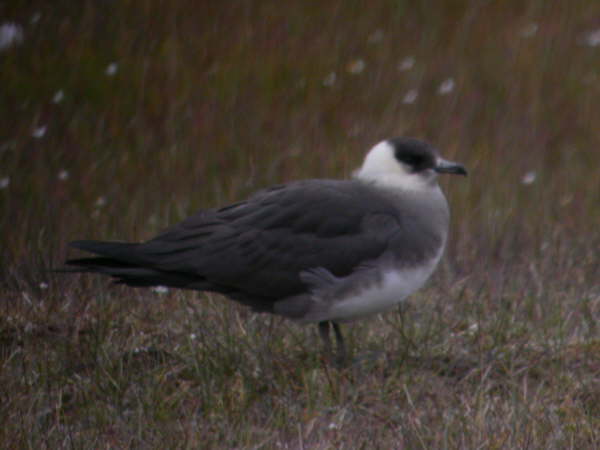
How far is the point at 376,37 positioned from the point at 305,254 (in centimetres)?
334

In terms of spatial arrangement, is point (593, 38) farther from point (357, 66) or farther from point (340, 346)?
point (340, 346)

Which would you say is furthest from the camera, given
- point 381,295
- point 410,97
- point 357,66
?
point 357,66

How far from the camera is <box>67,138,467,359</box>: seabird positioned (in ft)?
12.3

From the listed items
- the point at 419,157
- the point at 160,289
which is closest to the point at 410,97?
the point at 419,157

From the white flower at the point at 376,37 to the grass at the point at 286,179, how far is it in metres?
0.01

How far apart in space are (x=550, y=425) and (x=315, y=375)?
2.80ft

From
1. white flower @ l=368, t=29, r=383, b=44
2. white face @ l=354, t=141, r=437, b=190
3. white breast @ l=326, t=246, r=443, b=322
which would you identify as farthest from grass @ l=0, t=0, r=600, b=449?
white face @ l=354, t=141, r=437, b=190

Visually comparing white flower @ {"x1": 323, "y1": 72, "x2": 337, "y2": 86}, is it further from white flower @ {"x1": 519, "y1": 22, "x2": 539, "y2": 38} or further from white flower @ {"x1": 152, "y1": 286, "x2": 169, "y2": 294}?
white flower @ {"x1": 152, "y1": 286, "x2": 169, "y2": 294}

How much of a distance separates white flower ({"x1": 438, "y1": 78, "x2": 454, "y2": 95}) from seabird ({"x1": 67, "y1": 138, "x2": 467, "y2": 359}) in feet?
7.28

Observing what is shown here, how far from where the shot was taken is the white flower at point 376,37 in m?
6.78

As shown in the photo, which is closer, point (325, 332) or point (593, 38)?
point (325, 332)

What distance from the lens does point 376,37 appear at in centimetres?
681

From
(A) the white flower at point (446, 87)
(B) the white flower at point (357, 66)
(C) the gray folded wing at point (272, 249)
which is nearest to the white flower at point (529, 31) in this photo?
(A) the white flower at point (446, 87)

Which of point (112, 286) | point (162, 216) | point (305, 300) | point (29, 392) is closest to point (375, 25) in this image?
point (162, 216)
